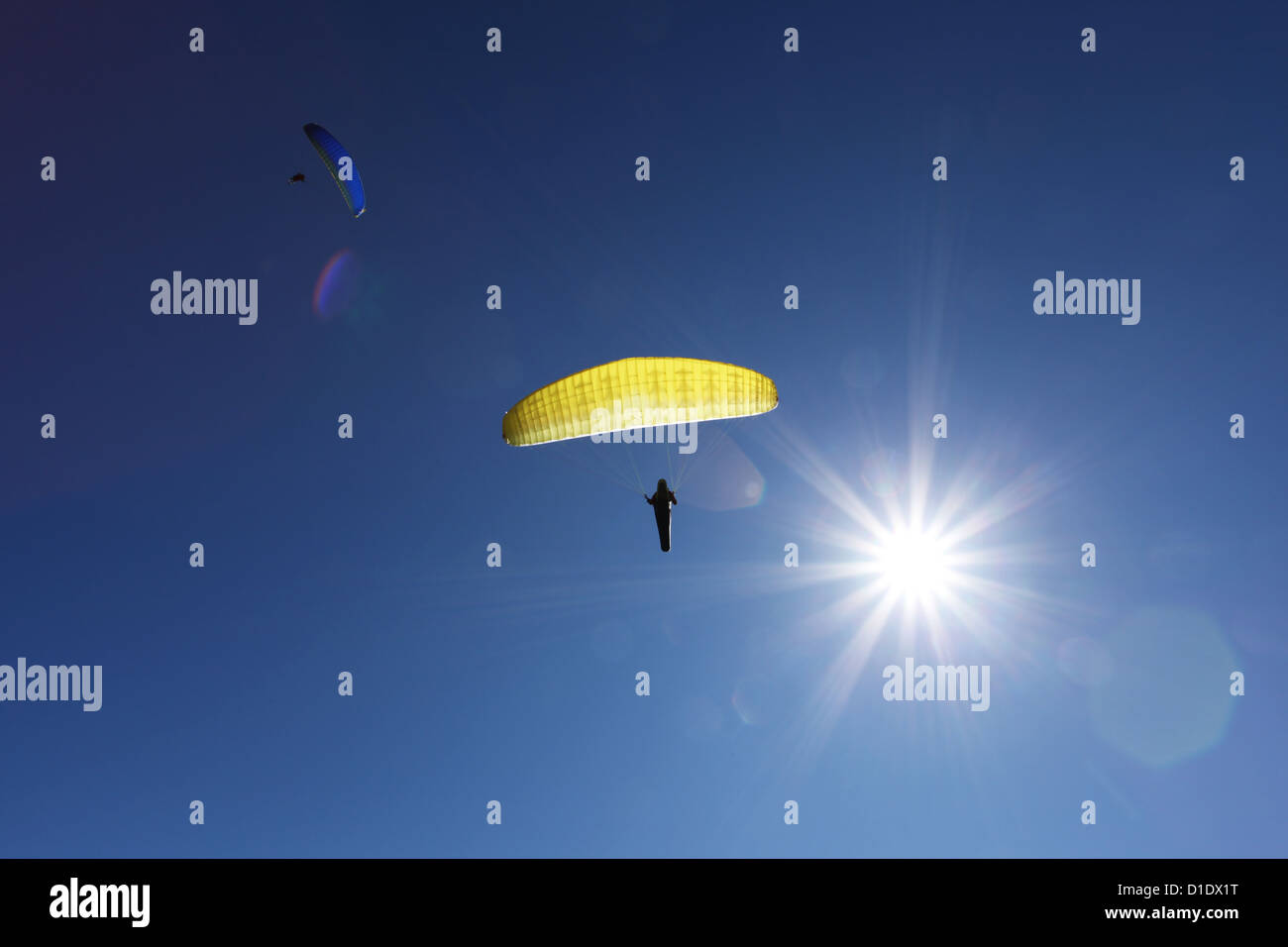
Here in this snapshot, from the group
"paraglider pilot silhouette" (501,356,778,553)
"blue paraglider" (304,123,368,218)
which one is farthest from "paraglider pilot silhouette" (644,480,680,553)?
"blue paraglider" (304,123,368,218)

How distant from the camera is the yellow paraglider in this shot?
16.8m

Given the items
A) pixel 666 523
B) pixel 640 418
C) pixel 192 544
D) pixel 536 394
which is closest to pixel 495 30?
pixel 536 394

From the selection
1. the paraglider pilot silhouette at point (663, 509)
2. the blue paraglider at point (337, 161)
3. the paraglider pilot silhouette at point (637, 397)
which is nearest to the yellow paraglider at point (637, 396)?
the paraglider pilot silhouette at point (637, 397)

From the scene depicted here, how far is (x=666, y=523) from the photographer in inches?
840

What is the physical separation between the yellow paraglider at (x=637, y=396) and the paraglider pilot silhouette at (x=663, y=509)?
4709 mm

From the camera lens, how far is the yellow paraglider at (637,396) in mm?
16766

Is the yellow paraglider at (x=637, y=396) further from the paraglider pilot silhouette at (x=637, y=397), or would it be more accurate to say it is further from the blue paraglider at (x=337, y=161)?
the blue paraglider at (x=337, y=161)

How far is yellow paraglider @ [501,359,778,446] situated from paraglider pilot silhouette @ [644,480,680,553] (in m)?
4.71

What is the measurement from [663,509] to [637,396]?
5.63m

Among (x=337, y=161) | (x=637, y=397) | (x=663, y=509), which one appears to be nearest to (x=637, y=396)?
(x=637, y=397)
